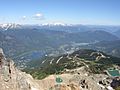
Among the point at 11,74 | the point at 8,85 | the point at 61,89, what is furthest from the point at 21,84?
the point at 61,89

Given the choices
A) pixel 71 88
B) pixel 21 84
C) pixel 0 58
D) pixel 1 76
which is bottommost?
pixel 71 88

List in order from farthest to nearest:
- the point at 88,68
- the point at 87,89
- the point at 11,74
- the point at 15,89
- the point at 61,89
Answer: the point at 88,68
the point at 87,89
the point at 61,89
the point at 11,74
the point at 15,89

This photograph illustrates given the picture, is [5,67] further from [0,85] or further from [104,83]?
[104,83]

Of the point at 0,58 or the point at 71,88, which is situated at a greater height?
the point at 0,58

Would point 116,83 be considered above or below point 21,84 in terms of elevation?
below

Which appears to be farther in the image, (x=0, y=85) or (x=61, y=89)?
(x=61, y=89)

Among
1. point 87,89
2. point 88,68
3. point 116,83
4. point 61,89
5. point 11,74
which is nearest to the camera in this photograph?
point 11,74

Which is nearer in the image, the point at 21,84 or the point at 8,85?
the point at 8,85

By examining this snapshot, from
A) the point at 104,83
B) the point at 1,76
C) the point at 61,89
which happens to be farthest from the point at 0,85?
the point at 104,83

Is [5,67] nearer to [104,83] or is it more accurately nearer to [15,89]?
[15,89]
